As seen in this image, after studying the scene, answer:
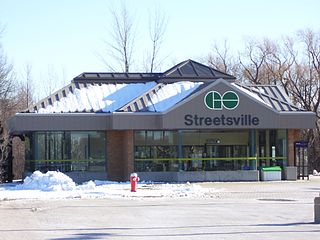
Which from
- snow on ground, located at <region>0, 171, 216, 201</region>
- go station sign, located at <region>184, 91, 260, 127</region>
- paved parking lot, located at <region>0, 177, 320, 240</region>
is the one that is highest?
go station sign, located at <region>184, 91, 260, 127</region>

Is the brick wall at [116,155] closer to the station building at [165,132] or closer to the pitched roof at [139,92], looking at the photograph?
the station building at [165,132]

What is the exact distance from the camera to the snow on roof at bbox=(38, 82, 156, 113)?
39.9 metres

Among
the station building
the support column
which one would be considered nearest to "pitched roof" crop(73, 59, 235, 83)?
the station building

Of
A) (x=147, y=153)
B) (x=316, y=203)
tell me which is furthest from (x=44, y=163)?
(x=316, y=203)

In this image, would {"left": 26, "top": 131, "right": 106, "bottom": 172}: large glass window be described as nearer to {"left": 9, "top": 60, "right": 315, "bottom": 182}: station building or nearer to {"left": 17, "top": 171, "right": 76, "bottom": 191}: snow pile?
{"left": 9, "top": 60, "right": 315, "bottom": 182}: station building

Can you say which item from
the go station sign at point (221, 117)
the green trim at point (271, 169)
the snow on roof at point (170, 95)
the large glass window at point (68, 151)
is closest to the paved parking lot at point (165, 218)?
the go station sign at point (221, 117)

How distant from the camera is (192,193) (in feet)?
96.1

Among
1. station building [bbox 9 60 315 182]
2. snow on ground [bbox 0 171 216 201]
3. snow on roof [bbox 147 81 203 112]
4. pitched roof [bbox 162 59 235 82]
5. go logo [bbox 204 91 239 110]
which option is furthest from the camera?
pitched roof [bbox 162 59 235 82]

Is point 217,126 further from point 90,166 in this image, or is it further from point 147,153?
point 90,166

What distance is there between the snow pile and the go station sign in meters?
9.28

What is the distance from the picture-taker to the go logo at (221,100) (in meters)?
38.9

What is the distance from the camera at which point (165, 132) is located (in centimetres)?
4019

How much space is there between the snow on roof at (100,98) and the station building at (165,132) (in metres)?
0.06

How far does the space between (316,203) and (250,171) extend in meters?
22.9
